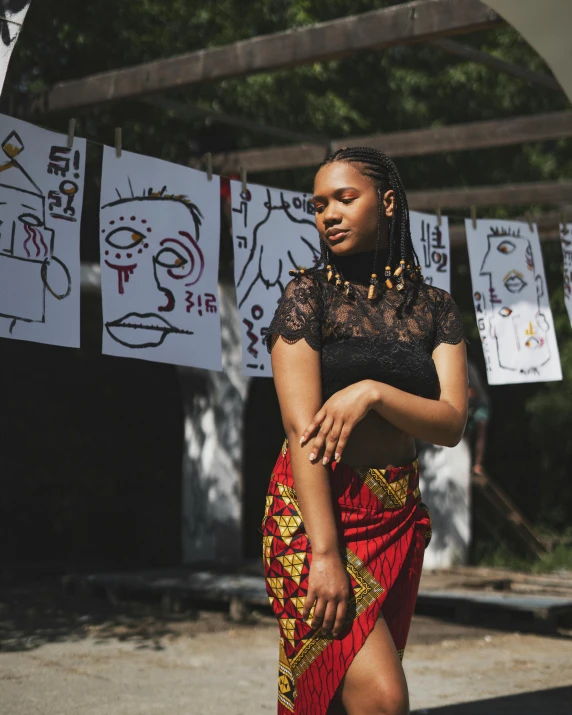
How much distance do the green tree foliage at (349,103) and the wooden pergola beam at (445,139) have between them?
193 centimetres

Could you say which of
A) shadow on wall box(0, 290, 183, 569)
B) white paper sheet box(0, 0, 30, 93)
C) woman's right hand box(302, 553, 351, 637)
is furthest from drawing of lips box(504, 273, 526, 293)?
shadow on wall box(0, 290, 183, 569)

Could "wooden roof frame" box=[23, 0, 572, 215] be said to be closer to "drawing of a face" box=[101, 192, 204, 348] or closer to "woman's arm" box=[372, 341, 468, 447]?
"drawing of a face" box=[101, 192, 204, 348]

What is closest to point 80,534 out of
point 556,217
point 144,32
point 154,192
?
point 144,32

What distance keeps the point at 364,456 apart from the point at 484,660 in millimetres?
4771

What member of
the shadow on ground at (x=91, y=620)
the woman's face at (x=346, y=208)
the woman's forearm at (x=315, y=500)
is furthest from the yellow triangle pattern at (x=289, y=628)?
the shadow on ground at (x=91, y=620)

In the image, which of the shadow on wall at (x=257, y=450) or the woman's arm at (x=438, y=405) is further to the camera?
the shadow on wall at (x=257, y=450)

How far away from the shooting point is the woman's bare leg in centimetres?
237

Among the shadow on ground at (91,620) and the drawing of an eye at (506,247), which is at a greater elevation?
the drawing of an eye at (506,247)

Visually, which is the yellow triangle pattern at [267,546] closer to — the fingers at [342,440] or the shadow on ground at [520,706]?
the fingers at [342,440]

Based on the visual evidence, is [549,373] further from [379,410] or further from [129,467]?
[129,467]

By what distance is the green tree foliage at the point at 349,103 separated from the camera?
9.97 m

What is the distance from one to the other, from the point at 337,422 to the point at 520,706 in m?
3.64

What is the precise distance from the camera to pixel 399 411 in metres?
2.45

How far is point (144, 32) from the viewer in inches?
411
